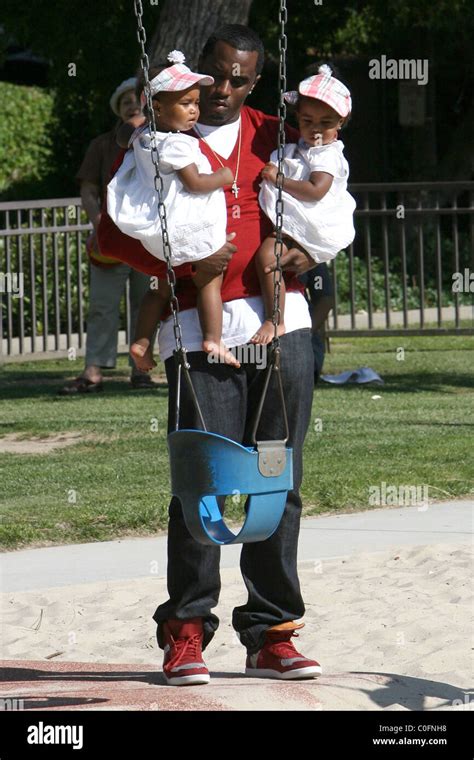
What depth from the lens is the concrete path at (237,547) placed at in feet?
20.1

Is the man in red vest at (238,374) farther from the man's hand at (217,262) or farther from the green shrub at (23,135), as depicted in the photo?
the green shrub at (23,135)

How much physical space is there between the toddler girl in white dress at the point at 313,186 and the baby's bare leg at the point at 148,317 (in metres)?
0.30

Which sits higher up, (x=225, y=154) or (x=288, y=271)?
(x=225, y=154)

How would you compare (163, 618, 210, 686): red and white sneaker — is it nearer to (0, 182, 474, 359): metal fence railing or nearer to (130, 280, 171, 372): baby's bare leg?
(130, 280, 171, 372): baby's bare leg

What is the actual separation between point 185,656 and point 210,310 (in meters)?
1.07

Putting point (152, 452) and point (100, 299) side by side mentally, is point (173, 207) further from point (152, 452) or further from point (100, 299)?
point (100, 299)

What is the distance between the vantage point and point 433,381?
11773mm

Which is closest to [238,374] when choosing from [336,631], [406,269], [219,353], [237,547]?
[219,353]

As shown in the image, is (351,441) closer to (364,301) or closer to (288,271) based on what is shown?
(288,271)

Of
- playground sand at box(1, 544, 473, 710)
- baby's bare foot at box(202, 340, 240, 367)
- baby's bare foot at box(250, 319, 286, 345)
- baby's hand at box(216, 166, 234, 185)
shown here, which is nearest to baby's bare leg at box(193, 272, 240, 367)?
baby's bare foot at box(202, 340, 240, 367)

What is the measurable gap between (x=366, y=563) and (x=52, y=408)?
4464mm

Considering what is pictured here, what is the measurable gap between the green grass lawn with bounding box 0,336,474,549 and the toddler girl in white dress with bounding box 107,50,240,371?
2.89m
